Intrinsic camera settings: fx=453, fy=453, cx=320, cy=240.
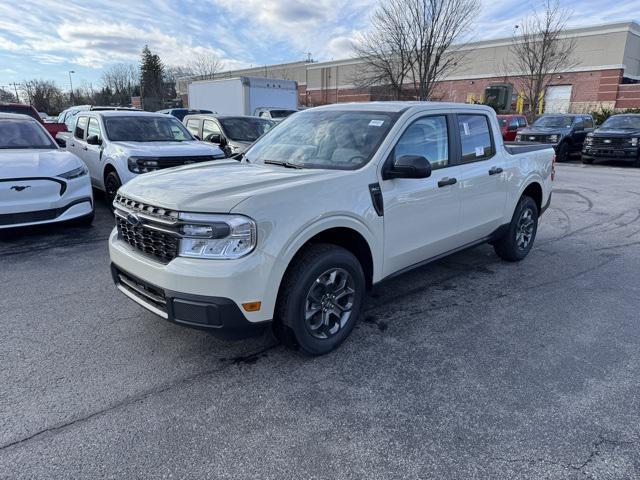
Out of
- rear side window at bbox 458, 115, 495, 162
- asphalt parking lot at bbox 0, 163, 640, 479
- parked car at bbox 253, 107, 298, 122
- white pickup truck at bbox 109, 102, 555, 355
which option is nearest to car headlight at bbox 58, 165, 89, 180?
asphalt parking lot at bbox 0, 163, 640, 479

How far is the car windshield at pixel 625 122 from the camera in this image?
54.9 feet

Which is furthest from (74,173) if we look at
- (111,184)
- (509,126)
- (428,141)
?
(509,126)

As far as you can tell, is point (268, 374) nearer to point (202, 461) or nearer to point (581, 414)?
point (202, 461)

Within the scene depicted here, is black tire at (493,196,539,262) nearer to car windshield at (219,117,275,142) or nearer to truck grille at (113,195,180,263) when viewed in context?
truck grille at (113,195,180,263)

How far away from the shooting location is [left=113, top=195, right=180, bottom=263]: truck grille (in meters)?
2.93

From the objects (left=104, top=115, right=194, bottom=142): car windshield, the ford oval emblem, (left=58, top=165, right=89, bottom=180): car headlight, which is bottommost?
(left=58, top=165, right=89, bottom=180): car headlight

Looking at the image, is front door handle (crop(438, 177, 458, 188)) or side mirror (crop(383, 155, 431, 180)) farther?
front door handle (crop(438, 177, 458, 188))

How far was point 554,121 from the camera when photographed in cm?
1934

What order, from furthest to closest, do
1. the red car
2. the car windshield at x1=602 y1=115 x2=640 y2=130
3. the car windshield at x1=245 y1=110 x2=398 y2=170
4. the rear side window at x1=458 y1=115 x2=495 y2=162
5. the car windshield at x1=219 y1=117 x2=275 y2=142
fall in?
the red car
the car windshield at x1=602 y1=115 x2=640 y2=130
the car windshield at x1=219 y1=117 x2=275 y2=142
the rear side window at x1=458 y1=115 x2=495 y2=162
the car windshield at x1=245 y1=110 x2=398 y2=170

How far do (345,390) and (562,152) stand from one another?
1856 centimetres

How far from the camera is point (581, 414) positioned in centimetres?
276

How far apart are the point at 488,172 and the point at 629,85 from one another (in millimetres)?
43162

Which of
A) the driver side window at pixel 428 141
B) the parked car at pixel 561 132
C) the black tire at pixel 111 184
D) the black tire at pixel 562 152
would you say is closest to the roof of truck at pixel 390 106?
the driver side window at pixel 428 141

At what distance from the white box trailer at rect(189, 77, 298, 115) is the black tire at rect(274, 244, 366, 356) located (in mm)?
17670
